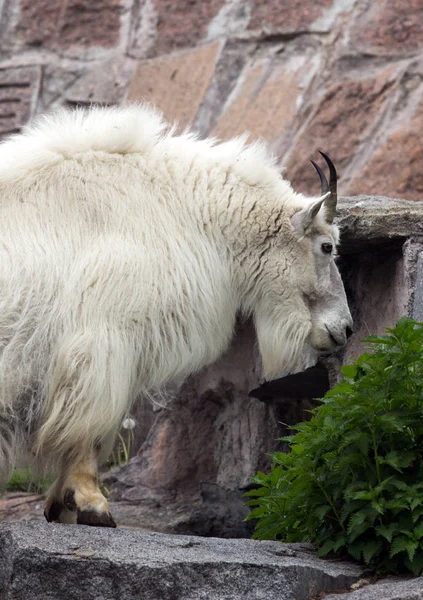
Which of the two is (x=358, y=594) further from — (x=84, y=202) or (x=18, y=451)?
(x=84, y=202)

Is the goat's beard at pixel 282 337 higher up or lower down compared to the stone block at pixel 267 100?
lower down

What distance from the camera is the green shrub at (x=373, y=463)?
4.15 meters

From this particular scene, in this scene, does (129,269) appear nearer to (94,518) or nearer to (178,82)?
(94,518)

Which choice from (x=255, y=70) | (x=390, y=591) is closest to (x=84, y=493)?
(x=390, y=591)

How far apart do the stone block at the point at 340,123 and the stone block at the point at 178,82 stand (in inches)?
39.5

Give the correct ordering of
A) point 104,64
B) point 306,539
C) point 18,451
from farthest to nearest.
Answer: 1. point 104,64
2. point 18,451
3. point 306,539

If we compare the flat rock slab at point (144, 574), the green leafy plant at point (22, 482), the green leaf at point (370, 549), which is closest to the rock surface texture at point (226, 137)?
the flat rock slab at point (144, 574)

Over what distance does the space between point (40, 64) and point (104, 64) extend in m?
0.52

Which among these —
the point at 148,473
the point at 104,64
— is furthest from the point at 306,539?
the point at 104,64

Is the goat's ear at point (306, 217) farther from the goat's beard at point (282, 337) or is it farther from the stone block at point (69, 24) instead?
the stone block at point (69, 24)

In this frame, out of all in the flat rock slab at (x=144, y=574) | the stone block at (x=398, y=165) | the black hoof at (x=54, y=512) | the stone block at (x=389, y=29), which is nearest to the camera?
the flat rock slab at (x=144, y=574)

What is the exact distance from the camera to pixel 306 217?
5.50m

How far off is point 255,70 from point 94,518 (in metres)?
4.54

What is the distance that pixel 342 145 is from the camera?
26.0 ft
